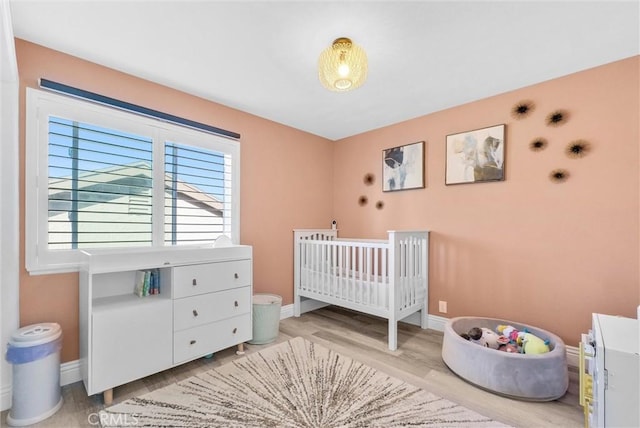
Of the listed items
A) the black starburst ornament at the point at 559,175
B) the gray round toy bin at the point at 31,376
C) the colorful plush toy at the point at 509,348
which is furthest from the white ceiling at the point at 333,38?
the colorful plush toy at the point at 509,348

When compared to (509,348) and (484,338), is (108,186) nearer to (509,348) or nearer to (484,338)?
(484,338)

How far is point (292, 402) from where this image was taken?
174 centimetres

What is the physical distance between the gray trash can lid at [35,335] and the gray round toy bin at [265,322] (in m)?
1.37

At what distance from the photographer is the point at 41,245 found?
6.14ft

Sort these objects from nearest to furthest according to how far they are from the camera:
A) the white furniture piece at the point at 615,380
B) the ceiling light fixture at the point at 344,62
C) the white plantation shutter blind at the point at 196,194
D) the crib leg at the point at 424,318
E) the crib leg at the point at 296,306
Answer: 1. the white furniture piece at the point at 615,380
2. the ceiling light fixture at the point at 344,62
3. the white plantation shutter blind at the point at 196,194
4. the crib leg at the point at 424,318
5. the crib leg at the point at 296,306

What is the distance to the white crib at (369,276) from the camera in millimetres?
2541

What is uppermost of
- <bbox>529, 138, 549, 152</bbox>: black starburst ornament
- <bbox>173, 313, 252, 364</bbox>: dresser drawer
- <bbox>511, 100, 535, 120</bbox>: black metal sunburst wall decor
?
<bbox>511, 100, 535, 120</bbox>: black metal sunburst wall decor

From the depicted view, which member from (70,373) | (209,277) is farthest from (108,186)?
(70,373)

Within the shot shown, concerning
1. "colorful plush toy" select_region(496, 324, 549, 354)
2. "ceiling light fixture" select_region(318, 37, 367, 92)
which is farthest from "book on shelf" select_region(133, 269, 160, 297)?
"colorful plush toy" select_region(496, 324, 549, 354)

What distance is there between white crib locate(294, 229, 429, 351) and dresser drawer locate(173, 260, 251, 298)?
0.97m

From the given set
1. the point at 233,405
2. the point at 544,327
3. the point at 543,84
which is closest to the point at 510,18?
the point at 543,84

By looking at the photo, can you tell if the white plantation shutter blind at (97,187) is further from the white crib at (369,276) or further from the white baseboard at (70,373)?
the white crib at (369,276)

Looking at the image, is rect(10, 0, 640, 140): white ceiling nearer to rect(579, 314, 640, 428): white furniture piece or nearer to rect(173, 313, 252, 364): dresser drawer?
rect(579, 314, 640, 428): white furniture piece

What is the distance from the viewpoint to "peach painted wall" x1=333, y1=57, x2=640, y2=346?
79.1 inches
